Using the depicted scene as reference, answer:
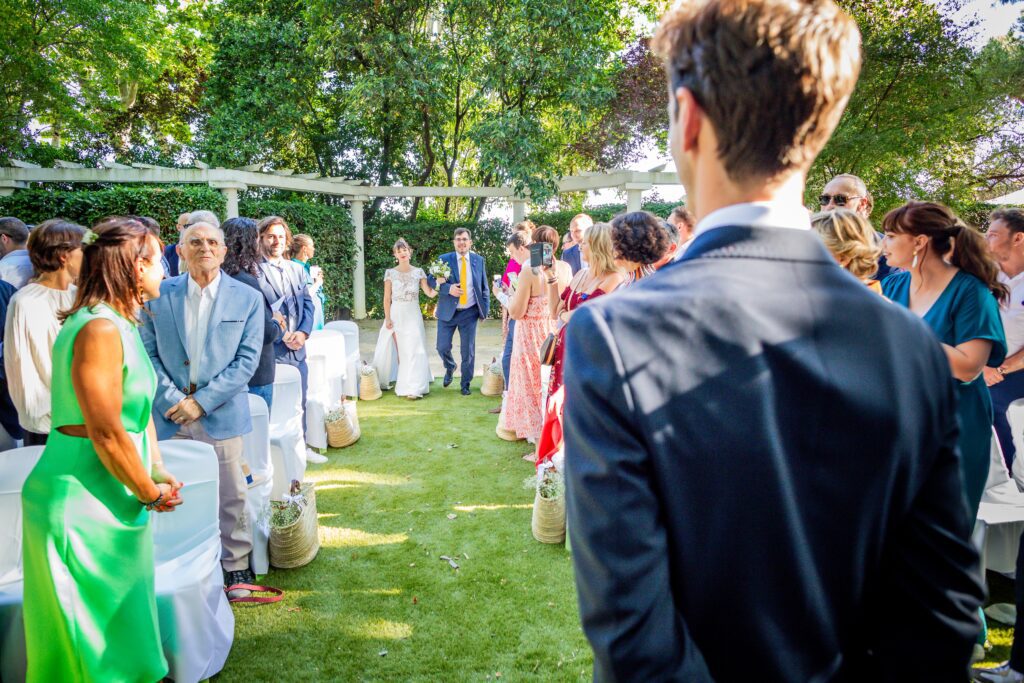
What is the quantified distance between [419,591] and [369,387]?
4877 mm

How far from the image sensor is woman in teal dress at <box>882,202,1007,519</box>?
2.70 metres

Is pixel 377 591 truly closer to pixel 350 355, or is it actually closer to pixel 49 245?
pixel 49 245

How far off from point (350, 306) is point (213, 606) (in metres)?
13.2

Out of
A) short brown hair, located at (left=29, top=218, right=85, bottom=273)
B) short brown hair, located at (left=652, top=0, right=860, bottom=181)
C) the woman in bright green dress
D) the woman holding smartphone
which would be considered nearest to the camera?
short brown hair, located at (left=652, top=0, right=860, bottom=181)

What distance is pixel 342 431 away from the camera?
647 cm

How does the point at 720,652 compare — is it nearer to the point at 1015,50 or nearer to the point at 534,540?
the point at 534,540

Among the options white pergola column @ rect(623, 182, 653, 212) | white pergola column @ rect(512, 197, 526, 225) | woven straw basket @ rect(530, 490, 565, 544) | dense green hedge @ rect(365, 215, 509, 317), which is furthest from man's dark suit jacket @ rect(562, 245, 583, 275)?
dense green hedge @ rect(365, 215, 509, 317)

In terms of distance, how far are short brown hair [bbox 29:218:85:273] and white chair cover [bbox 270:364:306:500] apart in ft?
5.65

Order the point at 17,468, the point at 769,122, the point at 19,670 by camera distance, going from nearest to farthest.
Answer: the point at 769,122, the point at 19,670, the point at 17,468

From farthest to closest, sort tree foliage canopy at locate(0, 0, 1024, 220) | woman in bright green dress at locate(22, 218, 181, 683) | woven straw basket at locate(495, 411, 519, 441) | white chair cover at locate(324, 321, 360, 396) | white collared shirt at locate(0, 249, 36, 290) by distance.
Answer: tree foliage canopy at locate(0, 0, 1024, 220) < white chair cover at locate(324, 321, 360, 396) < woven straw basket at locate(495, 411, 519, 441) < white collared shirt at locate(0, 249, 36, 290) < woman in bright green dress at locate(22, 218, 181, 683)

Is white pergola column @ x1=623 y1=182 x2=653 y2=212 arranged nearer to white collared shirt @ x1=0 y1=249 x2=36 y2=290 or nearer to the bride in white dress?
the bride in white dress

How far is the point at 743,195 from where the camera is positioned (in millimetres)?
931

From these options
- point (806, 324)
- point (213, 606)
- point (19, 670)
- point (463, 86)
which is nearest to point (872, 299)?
point (806, 324)

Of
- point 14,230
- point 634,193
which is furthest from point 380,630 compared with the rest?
point 634,193
